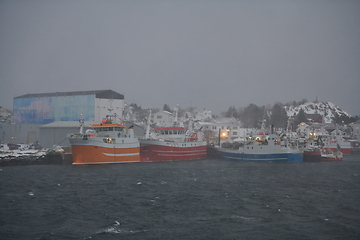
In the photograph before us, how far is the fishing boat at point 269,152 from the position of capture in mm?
55406

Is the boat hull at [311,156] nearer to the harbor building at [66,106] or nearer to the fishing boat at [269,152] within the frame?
the fishing boat at [269,152]

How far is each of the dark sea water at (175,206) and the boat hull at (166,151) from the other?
14.7 m

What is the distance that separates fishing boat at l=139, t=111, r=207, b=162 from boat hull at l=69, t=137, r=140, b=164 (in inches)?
193

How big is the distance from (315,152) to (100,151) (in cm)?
3516

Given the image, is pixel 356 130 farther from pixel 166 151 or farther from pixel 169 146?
pixel 166 151

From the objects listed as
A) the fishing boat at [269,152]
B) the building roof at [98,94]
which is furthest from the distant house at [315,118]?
the building roof at [98,94]

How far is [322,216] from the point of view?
22.1 meters

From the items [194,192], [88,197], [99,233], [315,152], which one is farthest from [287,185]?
[315,152]

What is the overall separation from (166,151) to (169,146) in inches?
39.6

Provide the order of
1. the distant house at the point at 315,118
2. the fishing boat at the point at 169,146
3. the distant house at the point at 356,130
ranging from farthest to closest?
the distant house at the point at 315,118 < the distant house at the point at 356,130 < the fishing boat at the point at 169,146

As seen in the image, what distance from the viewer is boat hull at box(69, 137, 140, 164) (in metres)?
46.3

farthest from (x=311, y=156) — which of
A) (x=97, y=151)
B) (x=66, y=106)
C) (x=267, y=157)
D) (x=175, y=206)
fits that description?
(x=66, y=106)

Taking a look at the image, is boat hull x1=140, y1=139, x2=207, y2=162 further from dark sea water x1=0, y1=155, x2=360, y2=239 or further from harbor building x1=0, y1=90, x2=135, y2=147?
dark sea water x1=0, y1=155, x2=360, y2=239

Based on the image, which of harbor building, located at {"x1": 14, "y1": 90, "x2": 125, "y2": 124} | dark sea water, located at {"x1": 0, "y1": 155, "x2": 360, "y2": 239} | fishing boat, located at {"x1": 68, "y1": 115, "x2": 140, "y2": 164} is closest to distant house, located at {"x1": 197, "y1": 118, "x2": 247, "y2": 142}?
harbor building, located at {"x1": 14, "y1": 90, "x2": 125, "y2": 124}
